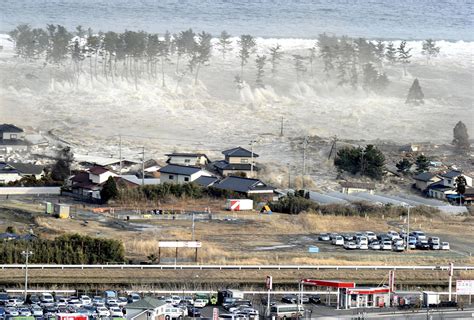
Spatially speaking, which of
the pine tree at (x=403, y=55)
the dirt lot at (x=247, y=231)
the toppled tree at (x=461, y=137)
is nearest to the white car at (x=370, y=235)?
the dirt lot at (x=247, y=231)

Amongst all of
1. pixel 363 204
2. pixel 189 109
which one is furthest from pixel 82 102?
pixel 363 204

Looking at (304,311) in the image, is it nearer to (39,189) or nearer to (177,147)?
(39,189)

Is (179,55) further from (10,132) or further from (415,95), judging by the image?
(10,132)

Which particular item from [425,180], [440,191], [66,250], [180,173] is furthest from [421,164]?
[66,250]

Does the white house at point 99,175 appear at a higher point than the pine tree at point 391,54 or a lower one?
lower

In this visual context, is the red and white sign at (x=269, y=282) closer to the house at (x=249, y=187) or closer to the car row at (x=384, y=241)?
the car row at (x=384, y=241)

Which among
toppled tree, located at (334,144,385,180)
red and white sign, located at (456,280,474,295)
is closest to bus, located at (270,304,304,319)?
red and white sign, located at (456,280,474,295)
